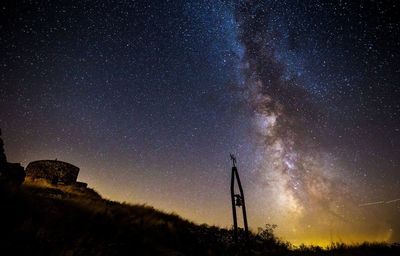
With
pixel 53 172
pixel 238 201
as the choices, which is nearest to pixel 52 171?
pixel 53 172

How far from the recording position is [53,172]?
21.8 meters

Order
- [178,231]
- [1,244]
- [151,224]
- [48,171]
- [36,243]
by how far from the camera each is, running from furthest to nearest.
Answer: [48,171], [178,231], [151,224], [36,243], [1,244]

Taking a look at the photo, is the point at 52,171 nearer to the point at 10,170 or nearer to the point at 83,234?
the point at 10,170

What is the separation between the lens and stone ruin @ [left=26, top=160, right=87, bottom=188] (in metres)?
21.4

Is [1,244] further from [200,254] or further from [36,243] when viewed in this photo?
[200,254]

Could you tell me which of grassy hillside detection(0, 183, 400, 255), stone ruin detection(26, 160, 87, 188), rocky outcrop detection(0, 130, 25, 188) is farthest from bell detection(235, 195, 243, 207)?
stone ruin detection(26, 160, 87, 188)

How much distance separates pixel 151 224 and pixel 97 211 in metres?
2.65

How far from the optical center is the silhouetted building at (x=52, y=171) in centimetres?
2139

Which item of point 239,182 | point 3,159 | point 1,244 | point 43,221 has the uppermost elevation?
point 239,182

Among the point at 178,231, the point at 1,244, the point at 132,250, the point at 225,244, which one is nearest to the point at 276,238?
the point at 225,244

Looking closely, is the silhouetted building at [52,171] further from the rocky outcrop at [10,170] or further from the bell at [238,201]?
the bell at [238,201]

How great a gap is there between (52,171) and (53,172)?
116 millimetres

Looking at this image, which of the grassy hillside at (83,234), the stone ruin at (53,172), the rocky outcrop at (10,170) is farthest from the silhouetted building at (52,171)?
the grassy hillside at (83,234)

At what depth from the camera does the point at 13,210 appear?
6379 mm
